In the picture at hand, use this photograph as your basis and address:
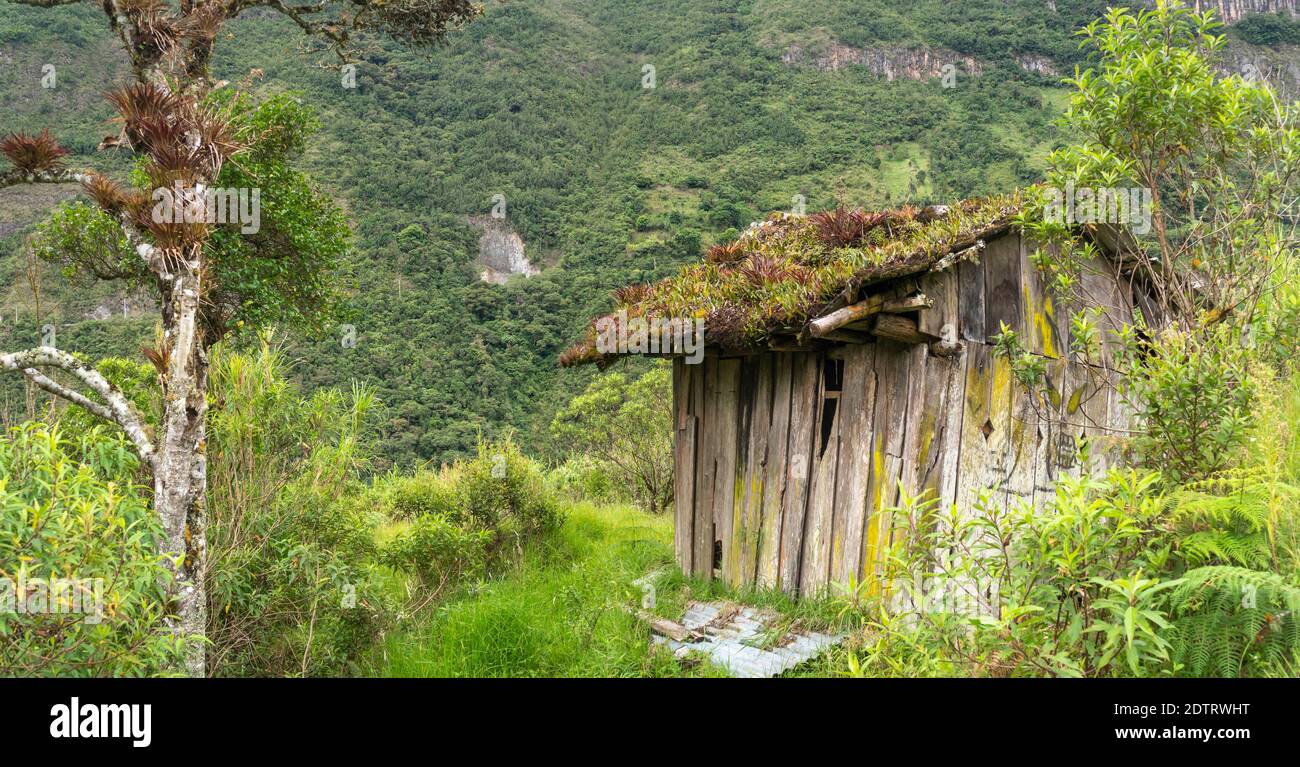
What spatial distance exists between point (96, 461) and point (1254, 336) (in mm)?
6177

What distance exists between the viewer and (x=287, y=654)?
5668mm

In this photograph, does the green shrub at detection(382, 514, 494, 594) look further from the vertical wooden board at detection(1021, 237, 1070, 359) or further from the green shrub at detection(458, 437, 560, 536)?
the vertical wooden board at detection(1021, 237, 1070, 359)

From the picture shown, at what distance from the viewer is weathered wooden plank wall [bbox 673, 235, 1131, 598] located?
558 cm

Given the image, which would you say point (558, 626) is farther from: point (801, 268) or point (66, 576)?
point (66, 576)

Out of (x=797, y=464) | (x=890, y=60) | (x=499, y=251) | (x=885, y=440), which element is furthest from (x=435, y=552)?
(x=890, y=60)

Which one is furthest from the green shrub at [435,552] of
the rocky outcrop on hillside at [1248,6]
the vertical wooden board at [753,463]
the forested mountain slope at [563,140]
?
the rocky outcrop on hillside at [1248,6]

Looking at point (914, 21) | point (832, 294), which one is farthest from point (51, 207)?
point (914, 21)

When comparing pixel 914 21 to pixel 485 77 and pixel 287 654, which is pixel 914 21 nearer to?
pixel 485 77

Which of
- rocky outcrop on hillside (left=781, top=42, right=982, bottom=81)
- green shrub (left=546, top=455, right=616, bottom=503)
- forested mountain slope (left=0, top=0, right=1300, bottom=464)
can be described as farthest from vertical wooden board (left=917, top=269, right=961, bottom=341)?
rocky outcrop on hillside (left=781, top=42, right=982, bottom=81)

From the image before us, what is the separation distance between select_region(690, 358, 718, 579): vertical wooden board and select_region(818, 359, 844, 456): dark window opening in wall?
1415 millimetres

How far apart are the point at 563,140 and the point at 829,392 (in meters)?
39.5

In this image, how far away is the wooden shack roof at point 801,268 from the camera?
5336 mm

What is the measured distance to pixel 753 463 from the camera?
7027 mm
